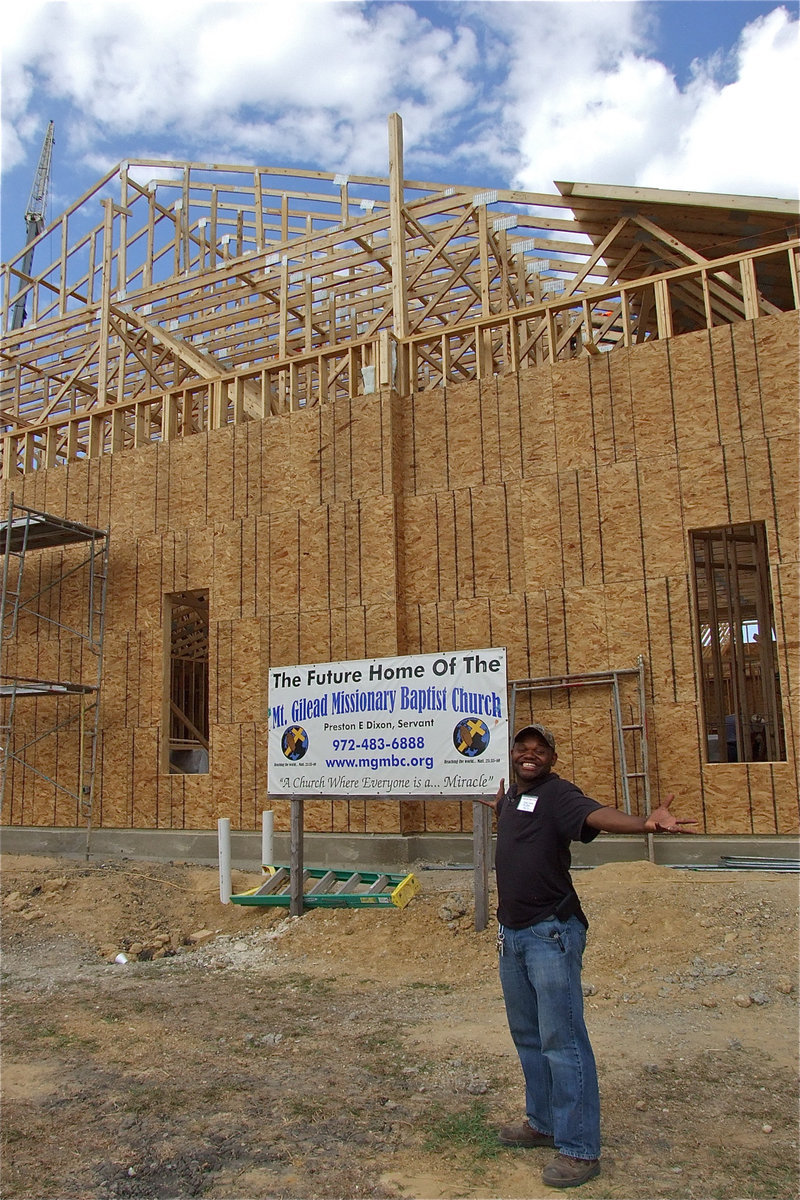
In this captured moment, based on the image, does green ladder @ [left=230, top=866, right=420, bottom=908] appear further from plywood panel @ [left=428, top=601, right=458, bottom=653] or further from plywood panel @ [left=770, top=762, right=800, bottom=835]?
plywood panel @ [left=770, top=762, right=800, bottom=835]

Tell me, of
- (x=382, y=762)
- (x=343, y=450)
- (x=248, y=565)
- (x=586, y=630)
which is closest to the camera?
(x=382, y=762)

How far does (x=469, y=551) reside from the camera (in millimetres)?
11453

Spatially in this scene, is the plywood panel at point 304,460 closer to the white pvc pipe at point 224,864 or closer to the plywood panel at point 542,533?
the plywood panel at point 542,533

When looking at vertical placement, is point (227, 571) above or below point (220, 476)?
below

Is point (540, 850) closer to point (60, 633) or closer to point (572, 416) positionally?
point (572, 416)

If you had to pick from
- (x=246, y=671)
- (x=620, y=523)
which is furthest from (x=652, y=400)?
(x=246, y=671)

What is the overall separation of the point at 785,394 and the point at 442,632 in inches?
194

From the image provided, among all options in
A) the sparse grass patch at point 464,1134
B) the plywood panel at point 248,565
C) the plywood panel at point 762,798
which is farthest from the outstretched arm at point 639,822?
the plywood panel at point 248,565

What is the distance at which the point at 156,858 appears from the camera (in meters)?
12.7

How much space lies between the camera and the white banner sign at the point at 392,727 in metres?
8.35

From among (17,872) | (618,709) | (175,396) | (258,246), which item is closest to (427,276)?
(258,246)

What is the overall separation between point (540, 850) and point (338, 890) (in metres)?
5.96

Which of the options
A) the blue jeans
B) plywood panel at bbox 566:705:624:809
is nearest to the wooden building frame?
plywood panel at bbox 566:705:624:809

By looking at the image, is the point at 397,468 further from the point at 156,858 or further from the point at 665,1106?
the point at 665,1106
